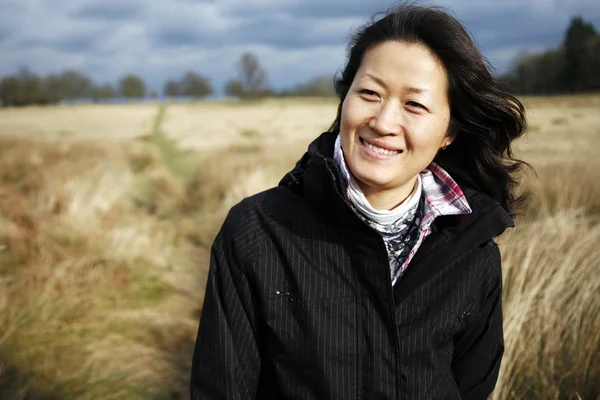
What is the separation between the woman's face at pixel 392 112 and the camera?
167 cm

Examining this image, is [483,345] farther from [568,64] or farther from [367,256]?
[568,64]

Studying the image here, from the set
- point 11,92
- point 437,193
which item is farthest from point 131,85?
point 437,193

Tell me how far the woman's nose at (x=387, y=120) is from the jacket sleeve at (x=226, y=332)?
0.57 m

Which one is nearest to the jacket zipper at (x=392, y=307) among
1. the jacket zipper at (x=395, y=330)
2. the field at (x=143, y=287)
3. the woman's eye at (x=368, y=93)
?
the jacket zipper at (x=395, y=330)

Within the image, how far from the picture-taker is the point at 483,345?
1959 mm

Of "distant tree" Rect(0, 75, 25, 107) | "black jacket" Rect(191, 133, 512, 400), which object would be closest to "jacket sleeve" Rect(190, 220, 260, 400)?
"black jacket" Rect(191, 133, 512, 400)

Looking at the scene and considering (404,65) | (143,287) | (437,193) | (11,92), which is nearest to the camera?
(404,65)

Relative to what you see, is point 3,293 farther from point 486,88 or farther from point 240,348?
point 486,88

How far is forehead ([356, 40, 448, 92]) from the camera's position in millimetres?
1663

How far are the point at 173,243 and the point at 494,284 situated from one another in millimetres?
4384

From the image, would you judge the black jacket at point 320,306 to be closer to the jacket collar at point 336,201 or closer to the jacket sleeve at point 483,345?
the jacket collar at point 336,201

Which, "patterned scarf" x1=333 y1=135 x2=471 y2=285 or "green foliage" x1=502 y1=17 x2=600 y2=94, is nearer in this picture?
"patterned scarf" x1=333 y1=135 x2=471 y2=285

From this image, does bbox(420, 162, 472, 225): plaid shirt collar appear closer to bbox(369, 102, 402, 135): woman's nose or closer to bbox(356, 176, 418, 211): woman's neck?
bbox(356, 176, 418, 211): woman's neck

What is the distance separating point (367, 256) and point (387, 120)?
417 millimetres
